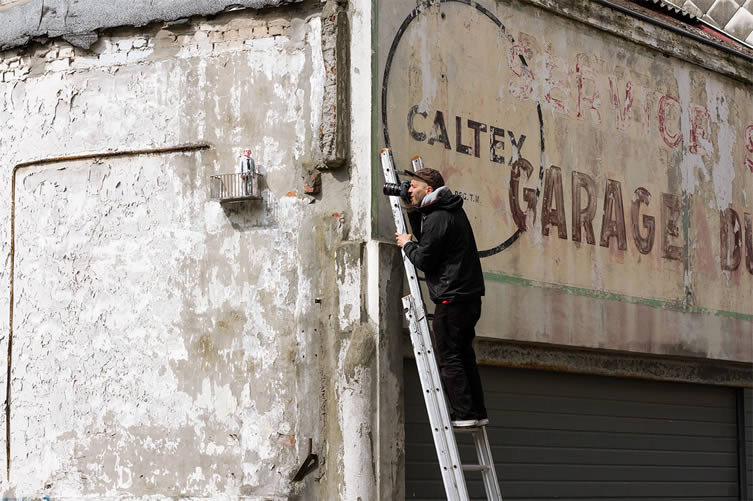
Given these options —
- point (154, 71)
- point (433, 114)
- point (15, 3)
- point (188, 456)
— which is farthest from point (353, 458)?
point (15, 3)

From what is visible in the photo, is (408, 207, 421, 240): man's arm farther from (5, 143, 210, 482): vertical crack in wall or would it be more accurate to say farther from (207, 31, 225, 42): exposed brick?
(207, 31, 225, 42): exposed brick

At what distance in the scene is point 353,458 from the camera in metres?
8.76

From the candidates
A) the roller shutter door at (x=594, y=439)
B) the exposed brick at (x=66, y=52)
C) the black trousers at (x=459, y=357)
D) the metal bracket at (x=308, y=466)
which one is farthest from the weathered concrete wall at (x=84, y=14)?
the metal bracket at (x=308, y=466)

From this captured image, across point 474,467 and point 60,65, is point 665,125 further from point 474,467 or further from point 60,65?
point 60,65

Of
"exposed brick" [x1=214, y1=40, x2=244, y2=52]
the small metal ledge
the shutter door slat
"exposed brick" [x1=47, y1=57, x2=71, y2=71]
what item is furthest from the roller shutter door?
"exposed brick" [x1=47, y1=57, x2=71, y2=71]

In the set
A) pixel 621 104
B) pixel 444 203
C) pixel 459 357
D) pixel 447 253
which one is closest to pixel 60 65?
pixel 444 203

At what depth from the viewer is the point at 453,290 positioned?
843 cm

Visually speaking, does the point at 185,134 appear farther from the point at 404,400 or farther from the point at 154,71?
the point at 404,400

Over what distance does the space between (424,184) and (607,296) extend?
3118mm

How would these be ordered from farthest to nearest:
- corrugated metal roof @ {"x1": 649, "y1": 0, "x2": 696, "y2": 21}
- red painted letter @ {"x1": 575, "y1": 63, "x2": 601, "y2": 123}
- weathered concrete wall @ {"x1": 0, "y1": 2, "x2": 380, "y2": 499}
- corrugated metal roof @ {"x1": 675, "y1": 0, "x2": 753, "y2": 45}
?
corrugated metal roof @ {"x1": 675, "y1": 0, "x2": 753, "y2": 45} < corrugated metal roof @ {"x1": 649, "y1": 0, "x2": 696, "y2": 21} < red painted letter @ {"x1": 575, "y1": 63, "x2": 601, "y2": 123} < weathered concrete wall @ {"x1": 0, "y1": 2, "x2": 380, "y2": 499}

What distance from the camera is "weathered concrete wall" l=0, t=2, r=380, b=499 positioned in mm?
9031

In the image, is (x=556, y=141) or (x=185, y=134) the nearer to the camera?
(x=185, y=134)

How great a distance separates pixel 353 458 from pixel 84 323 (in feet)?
8.34

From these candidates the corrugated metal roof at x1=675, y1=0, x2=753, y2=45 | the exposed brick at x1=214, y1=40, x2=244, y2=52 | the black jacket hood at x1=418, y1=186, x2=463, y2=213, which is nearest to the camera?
the black jacket hood at x1=418, y1=186, x2=463, y2=213
